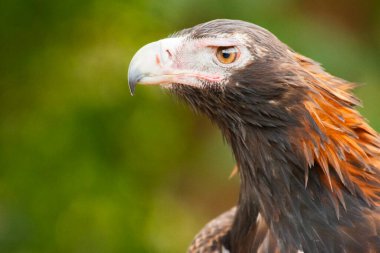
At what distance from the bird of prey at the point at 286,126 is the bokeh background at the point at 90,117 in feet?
7.14

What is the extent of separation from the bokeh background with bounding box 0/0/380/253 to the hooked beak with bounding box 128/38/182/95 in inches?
84.8

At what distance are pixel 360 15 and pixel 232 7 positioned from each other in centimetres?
182

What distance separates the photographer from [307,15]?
5910mm

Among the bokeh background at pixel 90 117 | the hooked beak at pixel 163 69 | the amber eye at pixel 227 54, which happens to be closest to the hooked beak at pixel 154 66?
the hooked beak at pixel 163 69

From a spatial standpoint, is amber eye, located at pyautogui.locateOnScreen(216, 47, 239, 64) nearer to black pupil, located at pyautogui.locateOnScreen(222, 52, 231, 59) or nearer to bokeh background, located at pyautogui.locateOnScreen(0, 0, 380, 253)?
black pupil, located at pyautogui.locateOnScreen(222, 52, 231, 59)

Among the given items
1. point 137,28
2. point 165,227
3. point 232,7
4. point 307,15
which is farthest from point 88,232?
point 307,15

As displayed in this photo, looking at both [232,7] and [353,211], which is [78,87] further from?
[353,211]

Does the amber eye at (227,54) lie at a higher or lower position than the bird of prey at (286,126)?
higher

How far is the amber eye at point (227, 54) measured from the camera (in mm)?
3172

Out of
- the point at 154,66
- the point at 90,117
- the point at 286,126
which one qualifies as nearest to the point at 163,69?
the point at 154,66

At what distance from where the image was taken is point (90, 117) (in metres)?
5.55

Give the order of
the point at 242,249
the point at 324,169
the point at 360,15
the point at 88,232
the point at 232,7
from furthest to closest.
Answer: the point at 360,15 → the point at 88,232 → the point at 232,7 → the point at 242,249 → the point at 324,169

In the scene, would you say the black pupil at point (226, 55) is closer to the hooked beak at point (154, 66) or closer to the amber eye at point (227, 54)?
the amber eye at point (227, 54)

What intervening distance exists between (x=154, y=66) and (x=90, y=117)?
2.39m
